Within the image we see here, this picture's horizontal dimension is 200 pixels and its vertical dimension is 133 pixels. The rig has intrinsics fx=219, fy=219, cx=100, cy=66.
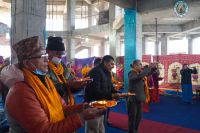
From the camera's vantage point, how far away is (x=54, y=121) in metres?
1.54

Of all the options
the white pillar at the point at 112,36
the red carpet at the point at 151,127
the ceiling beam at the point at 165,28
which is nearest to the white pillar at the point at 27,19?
the red carpet at the point at 151,127

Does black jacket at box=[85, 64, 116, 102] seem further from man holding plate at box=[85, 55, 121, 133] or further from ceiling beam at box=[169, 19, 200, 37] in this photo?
ceiling beam at box=[169, 19, 200, 37]

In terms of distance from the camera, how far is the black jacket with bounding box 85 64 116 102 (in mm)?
3713

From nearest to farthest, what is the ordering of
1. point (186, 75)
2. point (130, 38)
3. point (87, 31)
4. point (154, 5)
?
point (154, 5)
point (130, 38)
point (186, 75)
point (87, 31)

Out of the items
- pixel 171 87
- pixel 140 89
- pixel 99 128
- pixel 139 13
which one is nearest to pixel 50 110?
pixel 99 128

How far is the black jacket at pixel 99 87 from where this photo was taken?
371cm

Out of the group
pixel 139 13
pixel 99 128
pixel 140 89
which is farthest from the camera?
pixel 139 13

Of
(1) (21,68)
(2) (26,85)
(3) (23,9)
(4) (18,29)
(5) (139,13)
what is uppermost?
(5) (139,13)

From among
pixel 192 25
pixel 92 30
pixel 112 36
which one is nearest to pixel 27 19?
pixel 112 36

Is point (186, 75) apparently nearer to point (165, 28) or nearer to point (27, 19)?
point (165, 28)

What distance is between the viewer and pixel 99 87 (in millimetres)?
3740

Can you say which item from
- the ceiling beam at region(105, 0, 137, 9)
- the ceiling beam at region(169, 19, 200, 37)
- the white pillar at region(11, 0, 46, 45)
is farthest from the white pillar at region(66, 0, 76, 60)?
the white pillar at region(11, 0, 46, 45)

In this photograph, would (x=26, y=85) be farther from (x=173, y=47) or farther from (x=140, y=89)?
(x=173, y=47)

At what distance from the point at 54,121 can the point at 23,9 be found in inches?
167
